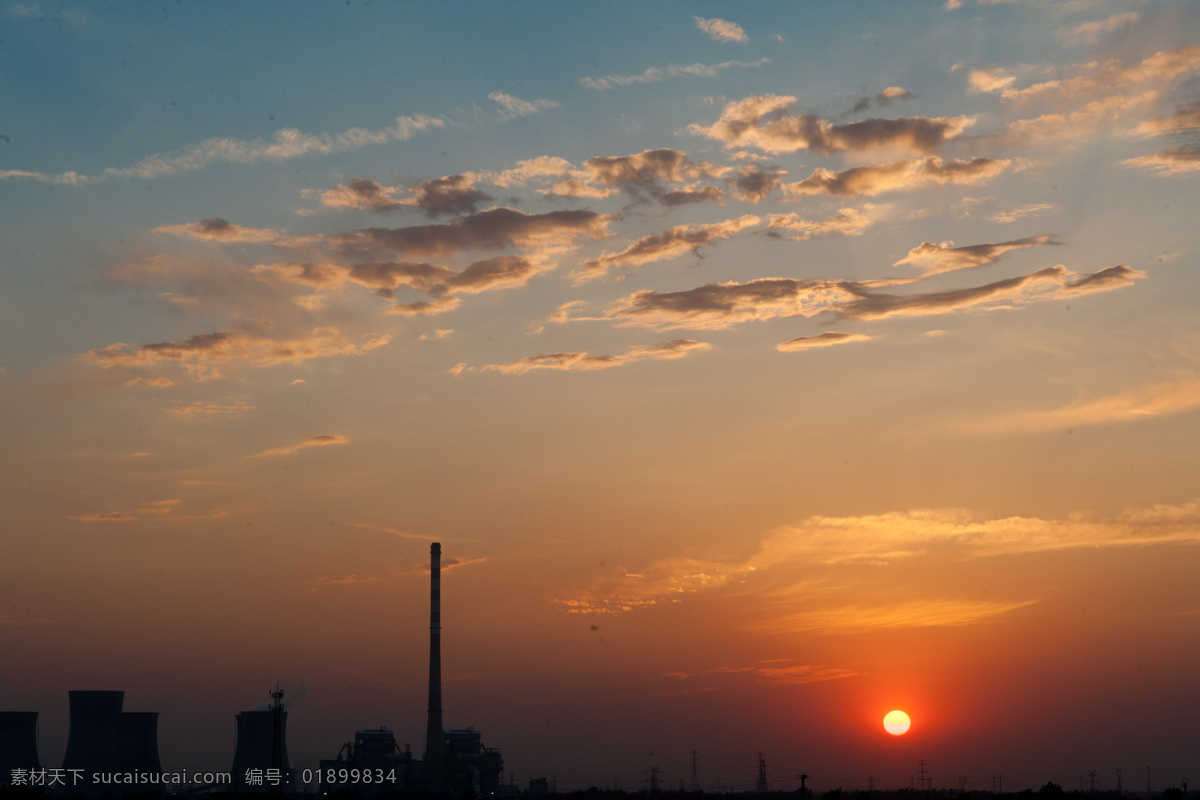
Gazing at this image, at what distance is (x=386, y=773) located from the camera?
173 metres

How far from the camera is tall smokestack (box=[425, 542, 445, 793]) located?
160 m

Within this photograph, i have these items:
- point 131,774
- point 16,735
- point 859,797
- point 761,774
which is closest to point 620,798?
point 761,774

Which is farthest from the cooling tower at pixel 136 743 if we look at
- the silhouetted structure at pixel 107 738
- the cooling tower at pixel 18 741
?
the cooling tower at pixel 18 741

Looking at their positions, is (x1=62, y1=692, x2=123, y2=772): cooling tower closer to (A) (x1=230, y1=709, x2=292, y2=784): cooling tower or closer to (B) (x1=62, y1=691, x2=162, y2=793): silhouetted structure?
(B) (x1=62, y1=691, x2=162, y2=793): silhouetted structure

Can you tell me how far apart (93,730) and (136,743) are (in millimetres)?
6412

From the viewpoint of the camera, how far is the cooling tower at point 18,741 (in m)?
144

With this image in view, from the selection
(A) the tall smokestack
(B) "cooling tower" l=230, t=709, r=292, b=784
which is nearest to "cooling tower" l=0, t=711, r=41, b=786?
(B) "cooling tower" l=230, t=709, r=292, b=784

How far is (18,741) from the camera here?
479 ft

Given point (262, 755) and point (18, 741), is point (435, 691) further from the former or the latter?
point (18, 741)

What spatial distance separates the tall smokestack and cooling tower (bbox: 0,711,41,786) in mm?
52607

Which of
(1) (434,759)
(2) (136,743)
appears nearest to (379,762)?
(1) (434,759)

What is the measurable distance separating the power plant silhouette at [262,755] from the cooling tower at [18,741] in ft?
0.43

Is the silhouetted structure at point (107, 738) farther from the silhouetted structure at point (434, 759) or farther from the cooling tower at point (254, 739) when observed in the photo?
the silhouetted structure at point (434, 759)

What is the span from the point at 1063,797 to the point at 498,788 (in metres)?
89.2
